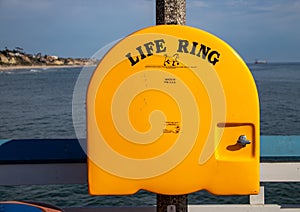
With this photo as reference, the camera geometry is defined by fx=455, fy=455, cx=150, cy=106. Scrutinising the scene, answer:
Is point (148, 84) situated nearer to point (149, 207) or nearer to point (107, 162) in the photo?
point (107, 162)

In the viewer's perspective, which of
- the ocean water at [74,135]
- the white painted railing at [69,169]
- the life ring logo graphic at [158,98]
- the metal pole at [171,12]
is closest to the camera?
the life ring logo graphic at [158,98]

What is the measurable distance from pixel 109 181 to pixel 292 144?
104cm

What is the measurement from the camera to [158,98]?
2010 mm

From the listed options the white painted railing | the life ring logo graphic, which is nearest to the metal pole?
the life ring logo graphic

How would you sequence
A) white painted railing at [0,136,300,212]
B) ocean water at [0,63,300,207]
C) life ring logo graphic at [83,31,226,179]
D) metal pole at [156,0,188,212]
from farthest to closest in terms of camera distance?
1. ocean water at [0,63,300,207]
2. white painted railing at [0,136,300,212]
3. metal pole at [156,0,188,212]
4. life ring logo graphic at [83,31,226,179]

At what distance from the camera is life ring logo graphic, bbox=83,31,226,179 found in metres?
2.01

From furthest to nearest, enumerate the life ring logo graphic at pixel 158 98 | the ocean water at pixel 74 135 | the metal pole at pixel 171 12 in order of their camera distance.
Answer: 1. the ocean water at pixel 74 135
2. the metal pole at pixel 171 12
3. the life ring logo graphic at pixel 158 98

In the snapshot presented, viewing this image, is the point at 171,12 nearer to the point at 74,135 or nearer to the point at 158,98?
the point at 158,98

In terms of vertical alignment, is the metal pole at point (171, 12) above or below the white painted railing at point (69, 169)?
above

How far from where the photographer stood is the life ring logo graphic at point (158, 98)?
2010 mm

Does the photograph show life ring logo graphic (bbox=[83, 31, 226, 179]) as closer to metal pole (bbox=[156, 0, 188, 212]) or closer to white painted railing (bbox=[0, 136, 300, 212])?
metal pole (bbox=[156, 0, 188, 212])

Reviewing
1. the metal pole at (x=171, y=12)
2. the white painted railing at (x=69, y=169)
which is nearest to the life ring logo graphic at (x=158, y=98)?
the metal pole at (x=171, y=12)

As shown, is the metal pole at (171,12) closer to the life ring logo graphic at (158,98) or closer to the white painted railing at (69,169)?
the life ring logo graphic at (158,98)

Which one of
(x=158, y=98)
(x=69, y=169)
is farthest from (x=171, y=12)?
(x=69, y=169)
